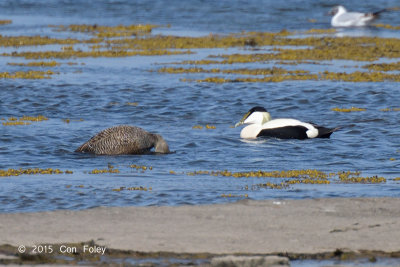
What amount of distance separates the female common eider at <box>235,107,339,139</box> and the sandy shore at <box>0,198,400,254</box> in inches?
218

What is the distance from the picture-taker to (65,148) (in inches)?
528

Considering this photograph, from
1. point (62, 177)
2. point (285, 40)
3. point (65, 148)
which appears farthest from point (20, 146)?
point (285, 40)

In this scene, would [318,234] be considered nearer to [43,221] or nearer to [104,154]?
[43,221]

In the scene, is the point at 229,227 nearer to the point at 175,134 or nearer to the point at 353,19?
the point at 175,134

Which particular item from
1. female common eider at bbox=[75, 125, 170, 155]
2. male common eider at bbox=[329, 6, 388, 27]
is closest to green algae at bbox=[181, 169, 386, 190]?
female common eider at bbox=[75, 125, 170, 155]

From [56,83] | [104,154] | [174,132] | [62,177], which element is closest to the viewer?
[62,177]

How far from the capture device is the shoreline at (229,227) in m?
7.09

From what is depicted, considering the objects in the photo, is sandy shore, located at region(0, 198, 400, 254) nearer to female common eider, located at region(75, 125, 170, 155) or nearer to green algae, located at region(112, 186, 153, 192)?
green algae, located at region(112, 186, 153, 192)

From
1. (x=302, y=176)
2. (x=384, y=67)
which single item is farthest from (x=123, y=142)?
(x=384, y=67)

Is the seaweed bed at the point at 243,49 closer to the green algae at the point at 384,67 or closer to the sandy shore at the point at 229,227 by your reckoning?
the green algae at the point at 384,67

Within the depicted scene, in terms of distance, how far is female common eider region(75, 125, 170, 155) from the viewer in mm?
13039

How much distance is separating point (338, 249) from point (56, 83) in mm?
14664

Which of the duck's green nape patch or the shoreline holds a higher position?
the duck's green nape patch

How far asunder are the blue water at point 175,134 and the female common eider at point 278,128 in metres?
0.31
